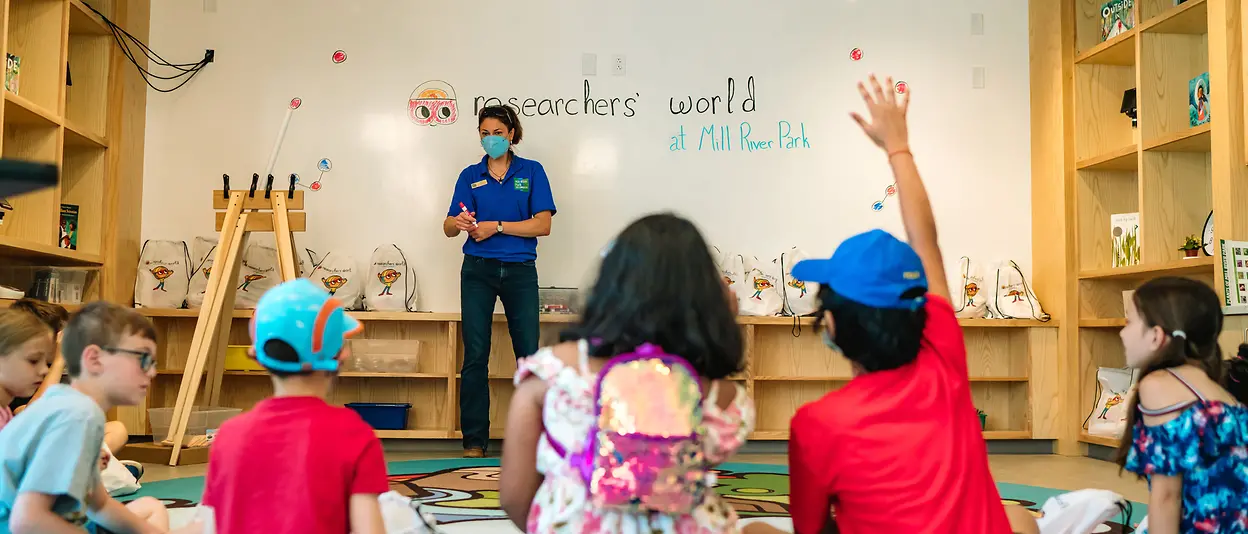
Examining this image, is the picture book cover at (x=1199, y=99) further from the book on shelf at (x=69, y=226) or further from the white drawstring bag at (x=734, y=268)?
the book on shelf at (x=69, y=226)

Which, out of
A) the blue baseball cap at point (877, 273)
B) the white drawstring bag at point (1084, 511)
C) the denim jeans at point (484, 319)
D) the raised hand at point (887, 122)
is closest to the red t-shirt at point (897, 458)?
the blue baseball cap at point (877, 273)

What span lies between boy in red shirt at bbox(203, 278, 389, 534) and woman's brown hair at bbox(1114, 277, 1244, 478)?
53.4 inches

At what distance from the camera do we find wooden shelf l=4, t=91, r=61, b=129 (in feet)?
12.5

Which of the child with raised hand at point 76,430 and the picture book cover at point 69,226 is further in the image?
the picture book cover at point 69,226

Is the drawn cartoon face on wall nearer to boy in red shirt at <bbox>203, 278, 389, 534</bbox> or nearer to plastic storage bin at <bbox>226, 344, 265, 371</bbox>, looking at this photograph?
plastic storage bin at <bbox>226, 344, 265, 371</bbox>

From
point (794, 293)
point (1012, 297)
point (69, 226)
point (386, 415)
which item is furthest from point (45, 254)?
point (1012, 297)

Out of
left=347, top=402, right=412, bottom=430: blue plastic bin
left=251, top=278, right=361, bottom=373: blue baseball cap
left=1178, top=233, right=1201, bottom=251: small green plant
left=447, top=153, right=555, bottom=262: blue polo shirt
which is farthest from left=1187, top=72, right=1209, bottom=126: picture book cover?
left=251, top=278, right=361, bottom=373: blue baseball cap

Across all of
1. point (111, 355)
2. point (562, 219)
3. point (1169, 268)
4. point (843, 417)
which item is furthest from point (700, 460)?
point (562, 219)

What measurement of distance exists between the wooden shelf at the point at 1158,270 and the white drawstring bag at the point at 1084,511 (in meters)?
2.03

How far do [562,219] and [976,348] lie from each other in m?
2.14

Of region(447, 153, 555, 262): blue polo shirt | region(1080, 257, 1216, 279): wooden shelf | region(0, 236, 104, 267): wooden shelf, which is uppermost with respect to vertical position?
region(447, 153, 555, 262): blue polo shirt

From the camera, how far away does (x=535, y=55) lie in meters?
5.15

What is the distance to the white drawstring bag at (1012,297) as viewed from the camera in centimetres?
503

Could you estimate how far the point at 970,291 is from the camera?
16.8ft
